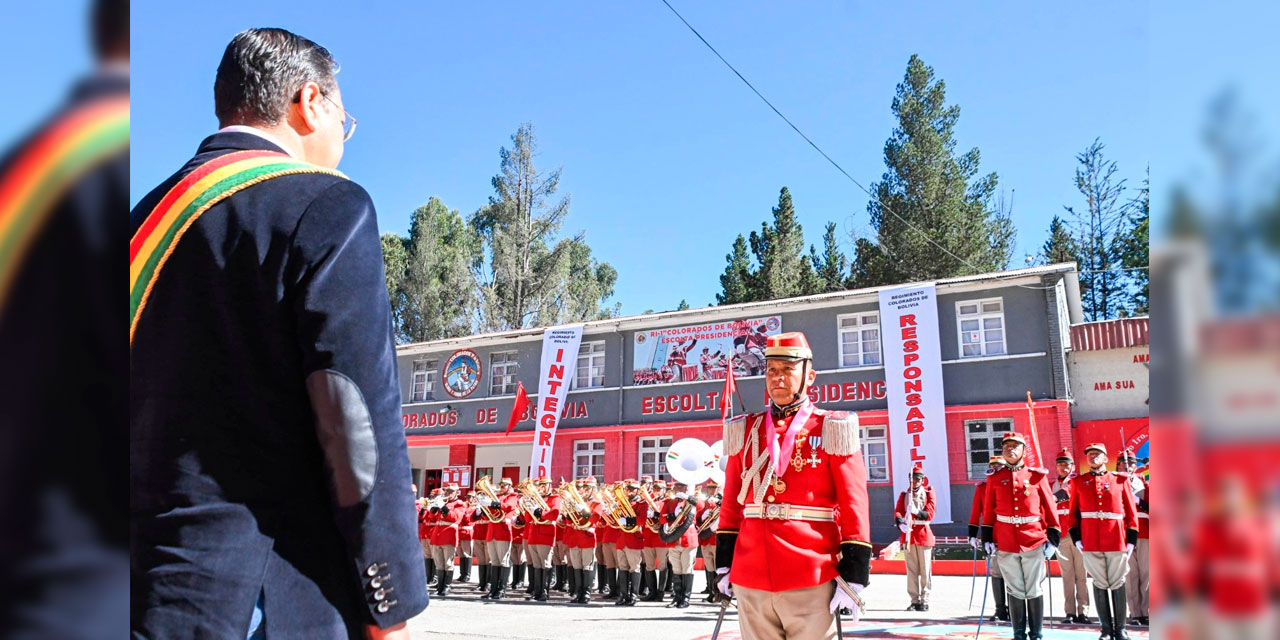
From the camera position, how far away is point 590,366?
27.4 meters

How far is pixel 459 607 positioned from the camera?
1363 cm

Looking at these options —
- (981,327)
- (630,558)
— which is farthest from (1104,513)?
(981,327)

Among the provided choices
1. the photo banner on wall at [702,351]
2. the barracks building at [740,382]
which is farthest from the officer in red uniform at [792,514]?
the photo banner on wall at [702,351]

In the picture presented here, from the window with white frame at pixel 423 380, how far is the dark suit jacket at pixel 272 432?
97.8 feet

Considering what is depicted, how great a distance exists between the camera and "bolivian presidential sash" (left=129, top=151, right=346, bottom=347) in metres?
1.50

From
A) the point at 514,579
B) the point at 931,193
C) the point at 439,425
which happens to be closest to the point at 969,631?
the point at 514,579

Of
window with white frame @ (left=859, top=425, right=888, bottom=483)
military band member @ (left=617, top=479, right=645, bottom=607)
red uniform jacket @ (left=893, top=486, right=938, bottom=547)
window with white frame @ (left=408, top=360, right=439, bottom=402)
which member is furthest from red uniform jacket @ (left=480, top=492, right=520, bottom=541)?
window with white frame @ (left=408, top=360, right=439, bottom=402)

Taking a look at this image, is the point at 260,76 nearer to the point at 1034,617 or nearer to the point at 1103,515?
the point at 1034,617

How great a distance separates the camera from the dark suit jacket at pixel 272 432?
1.42 metres

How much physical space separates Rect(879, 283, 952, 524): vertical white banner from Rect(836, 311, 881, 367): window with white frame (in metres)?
1.32

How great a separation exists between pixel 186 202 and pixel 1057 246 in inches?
1814
